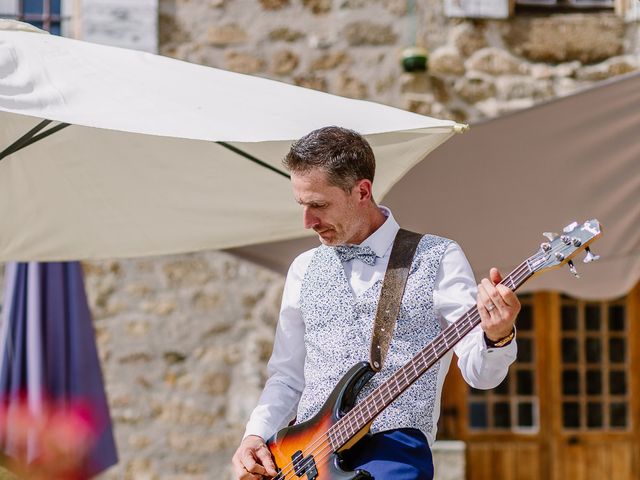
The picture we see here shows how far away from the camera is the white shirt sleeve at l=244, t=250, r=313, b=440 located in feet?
7.73

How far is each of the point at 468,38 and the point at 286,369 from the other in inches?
134

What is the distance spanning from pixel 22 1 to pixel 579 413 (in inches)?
148

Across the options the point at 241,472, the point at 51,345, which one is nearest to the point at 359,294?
the point at 241,472

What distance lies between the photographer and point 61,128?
307cm

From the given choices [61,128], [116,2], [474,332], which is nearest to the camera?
[474,332]

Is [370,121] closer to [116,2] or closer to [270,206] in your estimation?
[270,206]

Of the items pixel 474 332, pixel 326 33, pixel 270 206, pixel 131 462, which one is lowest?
pixel 131 462

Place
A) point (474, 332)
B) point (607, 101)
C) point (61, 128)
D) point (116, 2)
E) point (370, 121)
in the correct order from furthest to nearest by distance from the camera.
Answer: point (116, 2), point (607, 101), point (61, 128), point (370, 121), point (474, 332)

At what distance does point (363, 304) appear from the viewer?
219 cm

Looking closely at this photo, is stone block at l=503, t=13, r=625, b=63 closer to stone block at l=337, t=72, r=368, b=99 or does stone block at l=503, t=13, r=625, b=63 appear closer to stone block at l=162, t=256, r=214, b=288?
stone block at l=337, t=72, r=368, b=99

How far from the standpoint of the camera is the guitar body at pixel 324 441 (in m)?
2.13

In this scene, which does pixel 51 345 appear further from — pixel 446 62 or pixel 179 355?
pixel 446 62

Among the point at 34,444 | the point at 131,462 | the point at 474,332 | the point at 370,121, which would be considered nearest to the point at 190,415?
the point at 131,462

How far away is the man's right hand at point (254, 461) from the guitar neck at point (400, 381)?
0.20 metres
